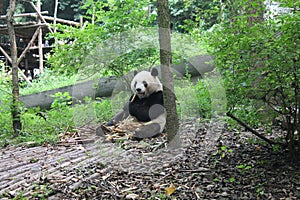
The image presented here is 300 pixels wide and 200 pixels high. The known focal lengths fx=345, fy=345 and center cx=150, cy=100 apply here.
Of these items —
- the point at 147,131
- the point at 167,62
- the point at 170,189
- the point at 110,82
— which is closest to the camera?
the point at 170,189

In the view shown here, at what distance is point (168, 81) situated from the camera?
3707mm

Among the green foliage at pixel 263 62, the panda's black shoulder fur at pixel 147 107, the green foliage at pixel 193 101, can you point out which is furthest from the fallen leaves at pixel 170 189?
the green foliage at pixel 193 101

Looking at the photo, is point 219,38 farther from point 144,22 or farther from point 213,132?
point 144,22

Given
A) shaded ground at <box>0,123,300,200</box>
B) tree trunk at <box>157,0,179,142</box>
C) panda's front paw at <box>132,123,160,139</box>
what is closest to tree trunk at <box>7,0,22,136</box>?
shaded ground at <box>0,123,300,200</box>

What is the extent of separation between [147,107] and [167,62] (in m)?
1.69

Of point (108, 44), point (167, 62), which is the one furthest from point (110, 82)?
point (167, 62)

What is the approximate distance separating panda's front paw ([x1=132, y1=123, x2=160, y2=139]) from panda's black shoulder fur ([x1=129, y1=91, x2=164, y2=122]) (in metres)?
0.29

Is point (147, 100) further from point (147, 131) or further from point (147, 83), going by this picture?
point (147, 131)

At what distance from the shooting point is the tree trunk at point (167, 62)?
360 centimetres

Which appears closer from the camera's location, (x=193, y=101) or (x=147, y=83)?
(x=147, y=83)

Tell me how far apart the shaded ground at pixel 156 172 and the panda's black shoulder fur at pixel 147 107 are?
75 centimetres

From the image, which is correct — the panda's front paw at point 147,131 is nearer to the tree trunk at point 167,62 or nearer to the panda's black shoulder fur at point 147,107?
the panda's black shoulder fur at point 147,107

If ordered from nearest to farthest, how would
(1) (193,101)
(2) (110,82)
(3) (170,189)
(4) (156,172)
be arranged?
(3) (170,189) → (4) (156,172) → (1) (193,101) → (2) (110,82)

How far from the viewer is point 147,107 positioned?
524 cm
